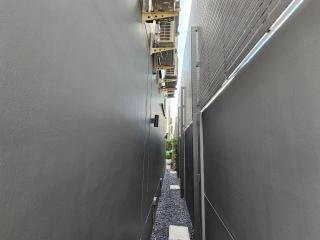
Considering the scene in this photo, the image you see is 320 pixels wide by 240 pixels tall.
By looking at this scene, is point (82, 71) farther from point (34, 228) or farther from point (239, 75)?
point (239, 75)

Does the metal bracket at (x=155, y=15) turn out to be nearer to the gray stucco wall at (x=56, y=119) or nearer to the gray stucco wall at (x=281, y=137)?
the gray stucco wall at (x=56, y=119)

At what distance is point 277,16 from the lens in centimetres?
92

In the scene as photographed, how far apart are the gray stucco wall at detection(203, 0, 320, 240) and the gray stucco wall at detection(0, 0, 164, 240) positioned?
827 millimetres

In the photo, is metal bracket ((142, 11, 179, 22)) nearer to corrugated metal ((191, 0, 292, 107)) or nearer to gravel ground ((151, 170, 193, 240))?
corrugated metal ((191, 0, 292, 107))

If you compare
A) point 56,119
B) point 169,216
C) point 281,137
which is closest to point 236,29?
point 281,137

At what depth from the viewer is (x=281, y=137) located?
94 cm

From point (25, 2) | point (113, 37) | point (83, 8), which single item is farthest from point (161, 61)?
point (25, 2)

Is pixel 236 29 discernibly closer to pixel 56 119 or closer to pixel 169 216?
pixel 56 119

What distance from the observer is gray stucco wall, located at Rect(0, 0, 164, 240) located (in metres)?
0.52

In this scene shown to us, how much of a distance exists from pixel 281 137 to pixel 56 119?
0.88m

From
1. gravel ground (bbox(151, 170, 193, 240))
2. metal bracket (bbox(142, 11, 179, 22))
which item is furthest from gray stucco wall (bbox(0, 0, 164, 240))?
gravel ground (bbox(151, 170, 193, 240))

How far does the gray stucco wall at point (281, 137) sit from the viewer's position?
28.8 inches

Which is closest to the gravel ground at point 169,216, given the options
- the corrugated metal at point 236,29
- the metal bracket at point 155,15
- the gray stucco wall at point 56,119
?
the corrugated metal at point 236,29

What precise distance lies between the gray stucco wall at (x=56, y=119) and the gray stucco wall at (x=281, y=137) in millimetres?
827
